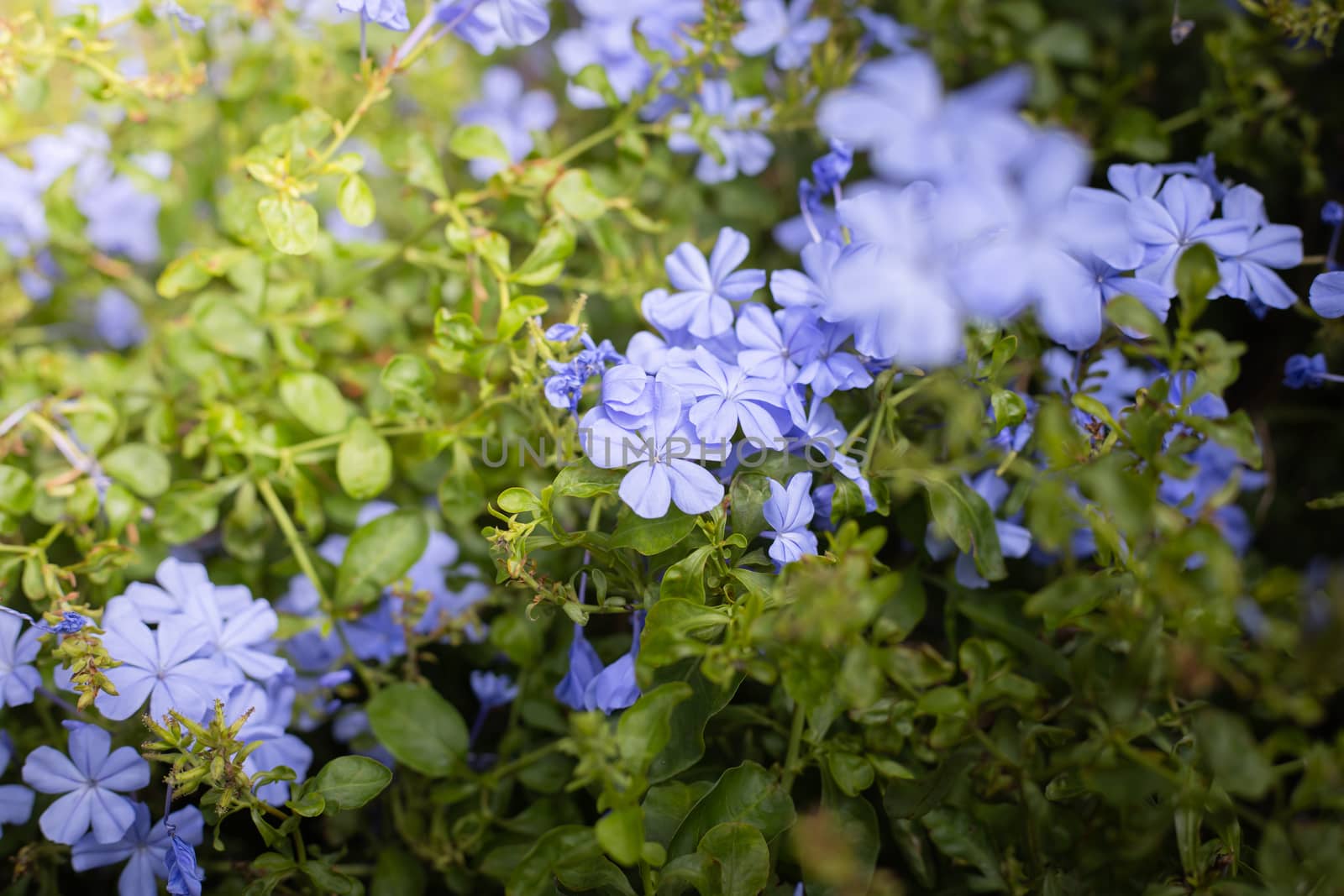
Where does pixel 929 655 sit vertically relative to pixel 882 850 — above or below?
above

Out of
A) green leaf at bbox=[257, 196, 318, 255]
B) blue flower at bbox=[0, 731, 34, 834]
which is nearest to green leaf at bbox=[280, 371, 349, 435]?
green leaf at bbox=[257, 196, 318, 255]

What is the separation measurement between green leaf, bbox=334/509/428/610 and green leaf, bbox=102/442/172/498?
205 mm

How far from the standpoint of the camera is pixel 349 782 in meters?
0.66

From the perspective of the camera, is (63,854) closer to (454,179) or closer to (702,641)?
(702,641)

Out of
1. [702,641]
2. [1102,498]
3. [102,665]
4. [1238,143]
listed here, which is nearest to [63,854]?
[102,665]

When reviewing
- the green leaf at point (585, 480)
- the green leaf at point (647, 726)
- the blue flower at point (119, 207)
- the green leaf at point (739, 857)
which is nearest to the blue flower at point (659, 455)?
the green leaf at point (585, 480)

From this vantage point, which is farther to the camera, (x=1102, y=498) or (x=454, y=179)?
(x=454, y=179)

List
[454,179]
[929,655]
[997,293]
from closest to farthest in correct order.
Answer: [997,293]
[929,655]
[454,179]

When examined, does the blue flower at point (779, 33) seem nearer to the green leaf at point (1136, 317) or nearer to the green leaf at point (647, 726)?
the green leaf at point (1136, 317)

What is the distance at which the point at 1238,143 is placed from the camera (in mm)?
933

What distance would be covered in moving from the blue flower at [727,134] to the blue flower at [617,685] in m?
0.48

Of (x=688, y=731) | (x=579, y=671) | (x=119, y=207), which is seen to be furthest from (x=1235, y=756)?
(x=119, y=207)

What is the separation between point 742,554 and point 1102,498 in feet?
0.89

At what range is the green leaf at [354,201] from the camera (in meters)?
0.77
